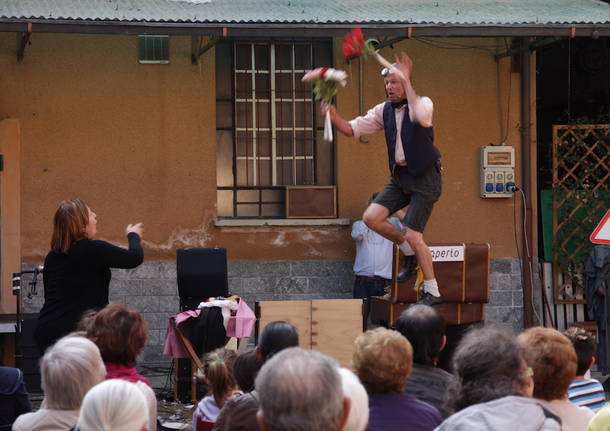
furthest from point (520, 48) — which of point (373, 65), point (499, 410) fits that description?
Answer: point (499, 410)

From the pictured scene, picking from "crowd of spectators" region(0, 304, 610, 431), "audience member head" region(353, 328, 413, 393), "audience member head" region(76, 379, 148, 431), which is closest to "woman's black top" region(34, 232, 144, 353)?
"crowd of spectators" region(0, 304, 610, 431)

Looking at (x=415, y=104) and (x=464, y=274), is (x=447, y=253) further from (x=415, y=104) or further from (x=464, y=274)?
(x=415, y=104)

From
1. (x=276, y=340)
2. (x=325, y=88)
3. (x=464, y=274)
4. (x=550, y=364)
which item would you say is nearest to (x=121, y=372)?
(x=276, y=340)

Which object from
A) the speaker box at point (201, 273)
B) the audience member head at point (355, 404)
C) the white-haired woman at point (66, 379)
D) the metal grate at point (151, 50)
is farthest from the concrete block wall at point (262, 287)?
the audience member head at point (355, 404)

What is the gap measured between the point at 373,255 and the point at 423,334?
590 centimetres

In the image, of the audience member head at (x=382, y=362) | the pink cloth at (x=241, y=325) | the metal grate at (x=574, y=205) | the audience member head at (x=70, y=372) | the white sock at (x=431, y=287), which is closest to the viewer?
the audience member head at (x=70, y=372)

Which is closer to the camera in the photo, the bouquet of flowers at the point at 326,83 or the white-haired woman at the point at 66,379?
the white-haired woman at the point at 66,379

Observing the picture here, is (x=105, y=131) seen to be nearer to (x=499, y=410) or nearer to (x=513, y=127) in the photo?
(x=513, y=127)

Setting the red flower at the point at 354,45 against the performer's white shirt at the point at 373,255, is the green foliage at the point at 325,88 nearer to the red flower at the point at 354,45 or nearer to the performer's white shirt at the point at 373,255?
the red flower at the point at 354,45

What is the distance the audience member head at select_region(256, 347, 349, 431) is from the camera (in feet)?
9.40

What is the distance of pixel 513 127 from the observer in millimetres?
11688

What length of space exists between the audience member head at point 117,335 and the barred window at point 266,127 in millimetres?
6598

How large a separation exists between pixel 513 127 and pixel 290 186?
275 centimetres

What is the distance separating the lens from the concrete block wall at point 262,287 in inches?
432
